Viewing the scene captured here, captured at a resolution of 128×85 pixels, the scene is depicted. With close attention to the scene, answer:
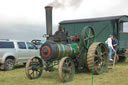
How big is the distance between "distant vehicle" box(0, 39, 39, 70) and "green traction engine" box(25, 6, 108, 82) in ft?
8.36

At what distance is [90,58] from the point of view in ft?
25.8

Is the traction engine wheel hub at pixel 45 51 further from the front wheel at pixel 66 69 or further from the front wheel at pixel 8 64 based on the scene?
the front wheel at pixel 8 64

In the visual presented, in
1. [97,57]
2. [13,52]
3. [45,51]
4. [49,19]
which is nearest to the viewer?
[45,51]

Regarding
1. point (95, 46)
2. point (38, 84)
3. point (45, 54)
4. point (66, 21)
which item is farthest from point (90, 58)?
point (66, 21)

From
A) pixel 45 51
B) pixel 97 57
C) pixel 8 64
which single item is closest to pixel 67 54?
pixel 45 51

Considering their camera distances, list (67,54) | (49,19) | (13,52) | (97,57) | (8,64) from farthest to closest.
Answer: (13,52)
(8,64)
(97,57)
(49,19)
(67,54)

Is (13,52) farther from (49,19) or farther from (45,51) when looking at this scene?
(45,51)

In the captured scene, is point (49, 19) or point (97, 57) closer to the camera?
point (49, 19)

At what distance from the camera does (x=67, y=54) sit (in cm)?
770

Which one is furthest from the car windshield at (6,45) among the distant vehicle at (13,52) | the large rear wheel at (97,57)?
the large rear wheel at (97,57)

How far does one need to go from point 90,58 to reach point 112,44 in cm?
398

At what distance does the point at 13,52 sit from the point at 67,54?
13.2 ft

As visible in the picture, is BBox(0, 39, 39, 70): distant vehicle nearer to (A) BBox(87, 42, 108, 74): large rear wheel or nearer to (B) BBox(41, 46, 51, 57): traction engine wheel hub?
(B) BBox(41, 46, 51, 57): traction engine wheel hub

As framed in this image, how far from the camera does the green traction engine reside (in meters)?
7.09
